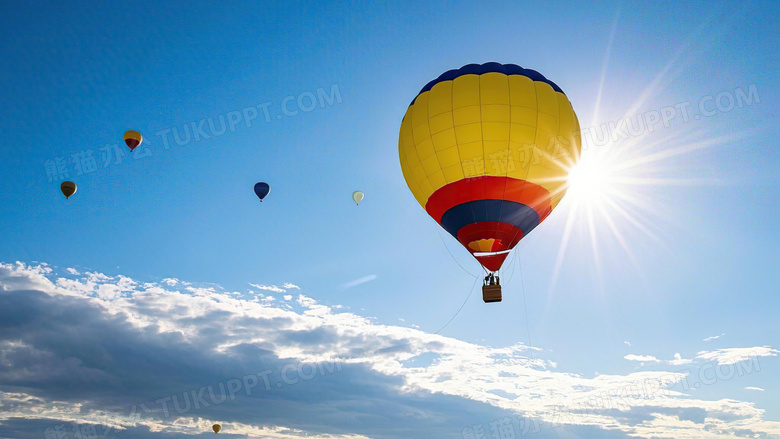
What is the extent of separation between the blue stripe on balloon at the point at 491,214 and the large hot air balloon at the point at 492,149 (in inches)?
1.8

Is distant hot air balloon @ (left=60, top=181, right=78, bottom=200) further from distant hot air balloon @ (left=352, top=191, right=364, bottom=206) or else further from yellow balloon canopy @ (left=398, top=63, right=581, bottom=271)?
yellow balloon canopy @ (left=398, top=63, right=581, bottom=271)

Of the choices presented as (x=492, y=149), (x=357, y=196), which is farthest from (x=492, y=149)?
(x=357, y=196)

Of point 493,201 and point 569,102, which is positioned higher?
point 569,102

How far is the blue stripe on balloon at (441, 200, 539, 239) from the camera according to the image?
80.0 feet

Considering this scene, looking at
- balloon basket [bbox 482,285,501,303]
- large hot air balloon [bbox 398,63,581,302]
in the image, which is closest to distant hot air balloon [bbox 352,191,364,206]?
large hot air balloon [bbox 398,63,581,302]

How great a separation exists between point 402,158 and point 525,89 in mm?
6891

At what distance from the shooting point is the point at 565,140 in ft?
82.0

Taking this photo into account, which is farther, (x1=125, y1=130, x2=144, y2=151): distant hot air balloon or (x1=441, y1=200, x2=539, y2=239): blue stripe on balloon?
(x1=125, y1=130, x2=144, y2=151): distant hot air balloon

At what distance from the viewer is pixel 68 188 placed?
3638cm

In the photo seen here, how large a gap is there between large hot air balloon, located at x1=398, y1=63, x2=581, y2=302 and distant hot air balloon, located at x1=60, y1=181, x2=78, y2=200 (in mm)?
25156

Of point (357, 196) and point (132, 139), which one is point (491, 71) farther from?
point (132, 139)

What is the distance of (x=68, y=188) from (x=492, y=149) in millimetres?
29470

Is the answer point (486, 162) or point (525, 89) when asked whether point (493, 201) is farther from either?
point (525, 89)

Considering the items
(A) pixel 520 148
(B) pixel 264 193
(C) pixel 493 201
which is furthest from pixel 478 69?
(B) pixel 264 193
